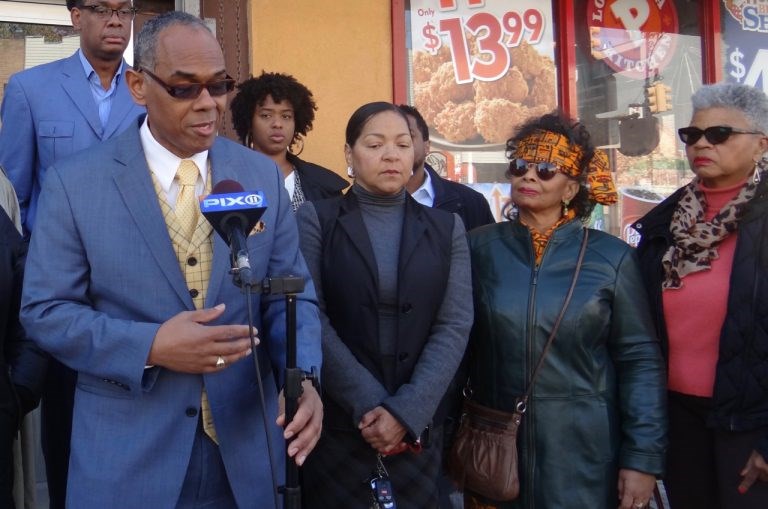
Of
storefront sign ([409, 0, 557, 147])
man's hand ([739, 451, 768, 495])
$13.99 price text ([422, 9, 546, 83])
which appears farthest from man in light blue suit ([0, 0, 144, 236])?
$13.99 price text ([422, 9, 546, 83])

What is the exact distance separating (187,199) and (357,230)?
3.10 feet

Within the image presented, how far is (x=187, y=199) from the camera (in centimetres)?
250

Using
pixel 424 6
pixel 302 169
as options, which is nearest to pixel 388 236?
pixel 302 169

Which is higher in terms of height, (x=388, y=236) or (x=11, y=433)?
(x=388, y=236)

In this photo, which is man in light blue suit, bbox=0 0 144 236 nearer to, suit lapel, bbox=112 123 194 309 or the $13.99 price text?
suit lapel, bbox=112 123 194 309

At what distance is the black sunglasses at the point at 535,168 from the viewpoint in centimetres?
352

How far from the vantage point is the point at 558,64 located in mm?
7469

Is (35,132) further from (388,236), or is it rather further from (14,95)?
(388,236)

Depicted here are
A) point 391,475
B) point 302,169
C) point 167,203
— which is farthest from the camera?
point 302,169

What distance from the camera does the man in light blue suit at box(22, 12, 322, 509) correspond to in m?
2.26

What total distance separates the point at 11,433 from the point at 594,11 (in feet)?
20.9

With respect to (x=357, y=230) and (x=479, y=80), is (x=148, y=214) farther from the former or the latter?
(x=479, y=80)

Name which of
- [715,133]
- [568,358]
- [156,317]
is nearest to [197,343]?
[156,317]

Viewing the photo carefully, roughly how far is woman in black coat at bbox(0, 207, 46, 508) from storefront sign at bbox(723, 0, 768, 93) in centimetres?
701
